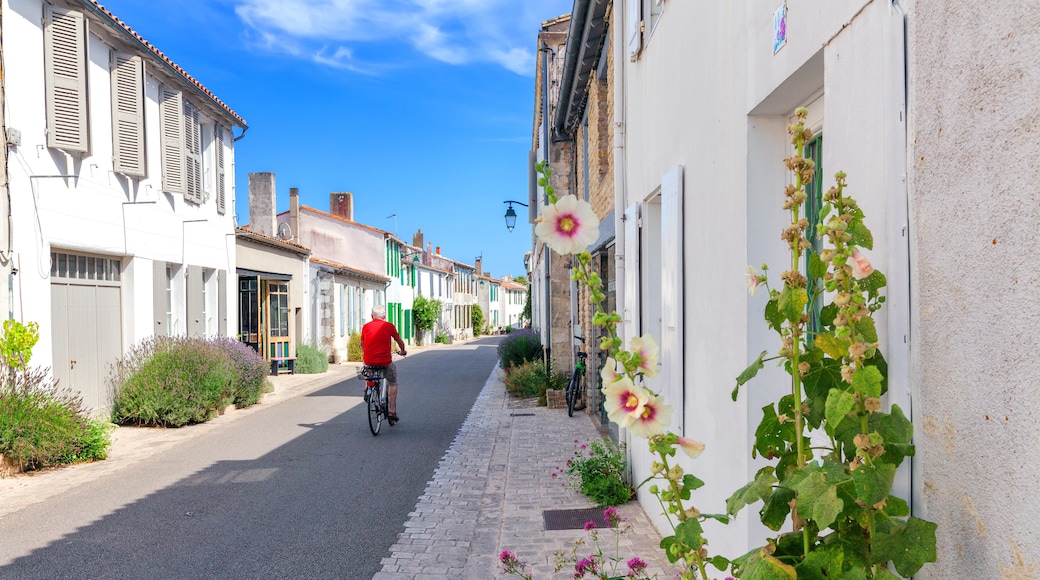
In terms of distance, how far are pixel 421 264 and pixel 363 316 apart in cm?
1455

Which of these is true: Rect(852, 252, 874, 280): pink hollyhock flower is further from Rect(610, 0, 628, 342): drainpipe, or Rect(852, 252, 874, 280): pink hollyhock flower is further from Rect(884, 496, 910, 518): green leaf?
Rect(610, 0, 628, 342): drainpipe

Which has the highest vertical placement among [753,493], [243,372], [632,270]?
[632,270]

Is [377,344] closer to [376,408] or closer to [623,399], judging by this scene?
[376,408]

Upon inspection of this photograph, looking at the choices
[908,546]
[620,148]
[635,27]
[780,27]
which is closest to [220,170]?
[620,148]

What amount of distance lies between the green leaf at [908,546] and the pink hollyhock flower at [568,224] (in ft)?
2.89

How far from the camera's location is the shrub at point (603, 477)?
5.89 meters

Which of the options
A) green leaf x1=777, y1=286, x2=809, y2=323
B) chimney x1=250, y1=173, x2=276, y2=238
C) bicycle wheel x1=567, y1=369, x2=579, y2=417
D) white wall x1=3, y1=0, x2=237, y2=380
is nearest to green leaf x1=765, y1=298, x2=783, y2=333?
green leaf x1=777, y1=286, x2=809, y2=323

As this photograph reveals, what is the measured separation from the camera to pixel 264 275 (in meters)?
18.4

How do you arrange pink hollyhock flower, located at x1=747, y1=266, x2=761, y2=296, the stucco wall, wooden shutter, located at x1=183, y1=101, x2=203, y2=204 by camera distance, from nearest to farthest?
the stucco wall, pink hollyhock flower, located at x1=747, y1=266, x2=761, y2=296, wooden shutter, located at x1=183, y1=101, x2=203, y2=204

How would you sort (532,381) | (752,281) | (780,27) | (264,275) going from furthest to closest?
1. (264,275)
2. (532,381)
3. (780,27)
4. (752,281)

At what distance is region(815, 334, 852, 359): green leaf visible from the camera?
4.97 ft

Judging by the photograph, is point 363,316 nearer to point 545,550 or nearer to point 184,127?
point 184,127

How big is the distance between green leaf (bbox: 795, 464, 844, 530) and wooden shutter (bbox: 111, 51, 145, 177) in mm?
11578

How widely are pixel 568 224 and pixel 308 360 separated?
19.3 m
